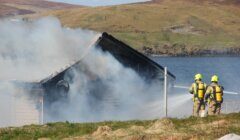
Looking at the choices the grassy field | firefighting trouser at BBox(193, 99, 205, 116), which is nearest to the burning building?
firefighting trouser at BBox(193, 99, 205, 116)

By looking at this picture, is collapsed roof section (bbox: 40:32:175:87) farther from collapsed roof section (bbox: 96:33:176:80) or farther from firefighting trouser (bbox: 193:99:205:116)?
firefighting trouser (bbox: 193:99:205:116)

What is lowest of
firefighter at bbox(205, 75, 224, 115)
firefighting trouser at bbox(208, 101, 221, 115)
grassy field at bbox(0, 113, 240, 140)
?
grassy field at bbox(0, 113, 240, 140)

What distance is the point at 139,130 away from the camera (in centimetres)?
2314

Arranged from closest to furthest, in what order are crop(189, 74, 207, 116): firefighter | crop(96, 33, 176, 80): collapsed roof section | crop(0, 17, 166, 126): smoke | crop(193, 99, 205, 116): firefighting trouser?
crop(189, 74, 207, 116): firefighter
crop(193, 99, 205, 116): firefighting trouser
crop(0, 17, 166, 126): smoke
crop(96, 33, 176, 80): collapsed roof section

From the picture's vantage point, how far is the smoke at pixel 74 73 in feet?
123

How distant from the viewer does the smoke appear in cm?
3738

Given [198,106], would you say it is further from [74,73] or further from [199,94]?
[74,73]

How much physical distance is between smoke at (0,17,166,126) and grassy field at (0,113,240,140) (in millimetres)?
12004

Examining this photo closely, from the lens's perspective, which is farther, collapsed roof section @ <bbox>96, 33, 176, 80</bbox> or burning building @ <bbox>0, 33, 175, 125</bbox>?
collapsed roof section @ <bbox>96, 33, 176, 80</bbox>

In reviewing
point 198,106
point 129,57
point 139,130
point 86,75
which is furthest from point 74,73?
point 139,130

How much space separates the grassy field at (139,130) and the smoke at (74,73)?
12.0 m

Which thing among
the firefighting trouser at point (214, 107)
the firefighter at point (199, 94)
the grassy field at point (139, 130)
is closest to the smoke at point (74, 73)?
the firefighter at point (199, 94)

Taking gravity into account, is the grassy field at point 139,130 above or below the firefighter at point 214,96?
below

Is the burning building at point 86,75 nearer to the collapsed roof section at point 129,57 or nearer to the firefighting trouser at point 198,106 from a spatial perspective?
the collapsed roof section at point 129,57
